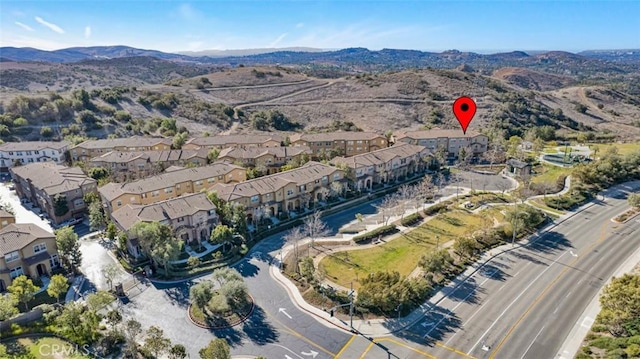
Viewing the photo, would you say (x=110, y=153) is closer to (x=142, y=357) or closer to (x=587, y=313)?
(x=142, y=357)

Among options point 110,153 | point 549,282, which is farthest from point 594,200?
point 110,153

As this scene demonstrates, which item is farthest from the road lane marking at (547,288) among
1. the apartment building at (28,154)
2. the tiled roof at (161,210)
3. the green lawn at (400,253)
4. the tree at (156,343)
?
the apartment building at (28,154)

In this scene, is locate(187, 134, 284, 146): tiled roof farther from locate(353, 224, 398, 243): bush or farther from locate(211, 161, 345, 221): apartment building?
locate(353, 224, 398, 243): bush

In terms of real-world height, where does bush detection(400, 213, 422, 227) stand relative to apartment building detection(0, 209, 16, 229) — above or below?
below

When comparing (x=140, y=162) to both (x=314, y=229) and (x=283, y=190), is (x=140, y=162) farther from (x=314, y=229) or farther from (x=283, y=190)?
(x=314, y=229)

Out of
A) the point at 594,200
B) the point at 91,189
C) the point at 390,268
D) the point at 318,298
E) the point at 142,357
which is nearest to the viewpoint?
the point at 142,357

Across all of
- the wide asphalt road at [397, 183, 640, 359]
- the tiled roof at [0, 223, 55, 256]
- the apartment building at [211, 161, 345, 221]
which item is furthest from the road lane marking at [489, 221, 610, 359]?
the tiled roof at [0, 223, 55, 256]
